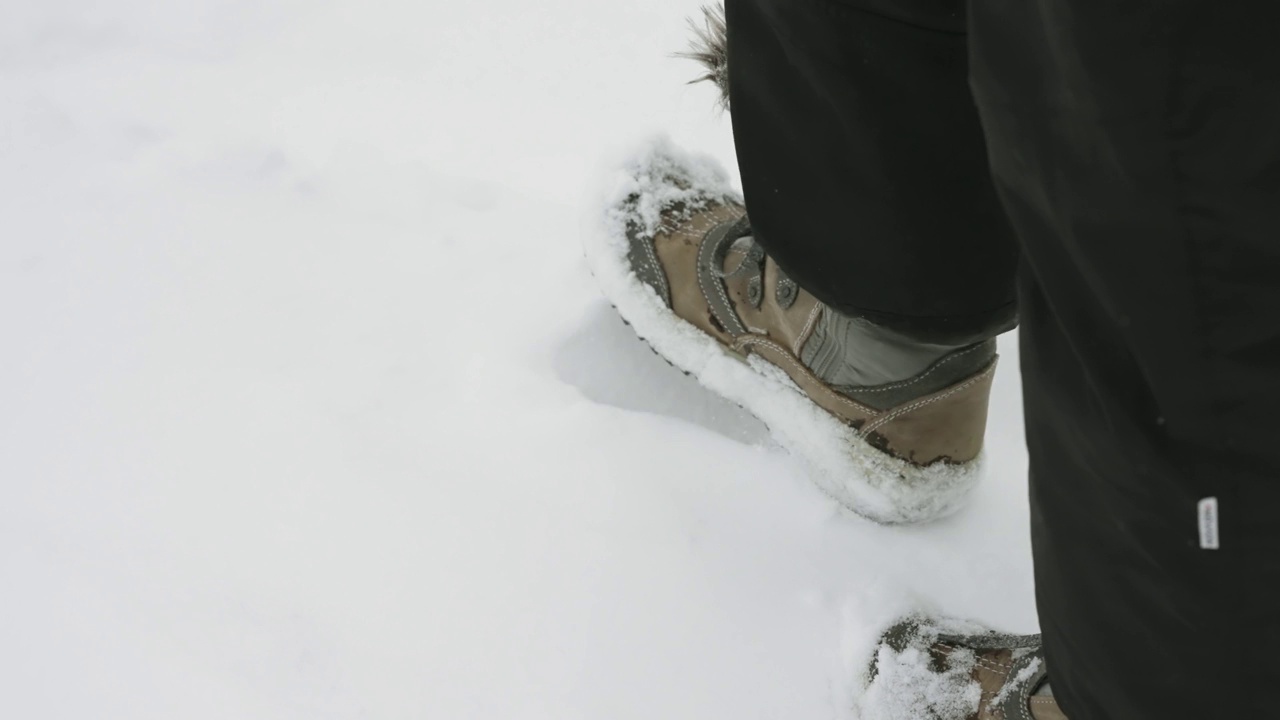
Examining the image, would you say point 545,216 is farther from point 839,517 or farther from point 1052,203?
point 1052,203

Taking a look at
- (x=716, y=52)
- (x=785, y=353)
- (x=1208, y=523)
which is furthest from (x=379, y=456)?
(x=1208, y=523)

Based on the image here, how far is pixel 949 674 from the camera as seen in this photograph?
855mm

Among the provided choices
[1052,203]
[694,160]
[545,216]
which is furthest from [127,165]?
[1052,203]

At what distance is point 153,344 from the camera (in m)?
1.15

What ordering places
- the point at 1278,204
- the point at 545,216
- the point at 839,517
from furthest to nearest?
the point at 545,216
the point at 839,517
the point at 1278,204

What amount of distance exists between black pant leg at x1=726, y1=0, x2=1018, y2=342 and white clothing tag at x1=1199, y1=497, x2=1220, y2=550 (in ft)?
1.13

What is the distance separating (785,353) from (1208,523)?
2.01ft

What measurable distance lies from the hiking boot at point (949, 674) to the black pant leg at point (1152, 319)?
0.87 ft

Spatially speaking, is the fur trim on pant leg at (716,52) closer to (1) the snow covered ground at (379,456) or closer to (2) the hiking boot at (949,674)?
(1) the snow covered ground at (379,456)

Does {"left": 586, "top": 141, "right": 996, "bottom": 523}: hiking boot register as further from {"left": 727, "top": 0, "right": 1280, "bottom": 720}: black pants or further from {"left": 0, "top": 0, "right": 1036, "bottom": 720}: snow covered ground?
{"left": 727, "top": 0, "right": 1280, "bottom": 720}: black pants

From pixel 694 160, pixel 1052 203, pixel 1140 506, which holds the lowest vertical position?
pixel 694 160

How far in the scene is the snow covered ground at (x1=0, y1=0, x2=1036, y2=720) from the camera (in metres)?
0.87

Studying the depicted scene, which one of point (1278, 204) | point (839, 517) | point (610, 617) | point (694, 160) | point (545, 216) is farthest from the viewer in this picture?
point (545, 216)

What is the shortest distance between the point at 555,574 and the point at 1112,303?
63 centimetres
